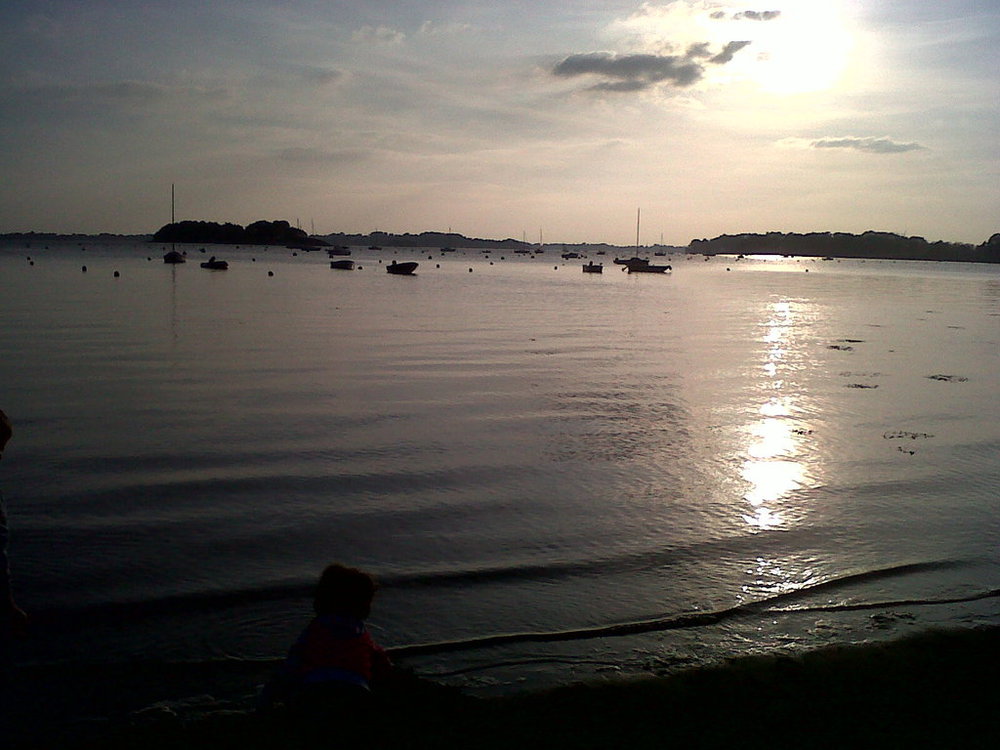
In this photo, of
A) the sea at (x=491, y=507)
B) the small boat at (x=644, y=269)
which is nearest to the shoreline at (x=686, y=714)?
the sea at (x=491, y=507)

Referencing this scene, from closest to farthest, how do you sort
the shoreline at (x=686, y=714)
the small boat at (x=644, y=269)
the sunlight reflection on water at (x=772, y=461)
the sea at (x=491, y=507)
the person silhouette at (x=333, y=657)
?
the person silhouette at (x=333, y=657), the shoreline at (x=686, y=714), the sea at (x=491, y=507), the sunlight reflection on water at (x=772, y=461), the small boat at (x=644, y=269)

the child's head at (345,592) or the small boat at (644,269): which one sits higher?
the small boat at (644,269)

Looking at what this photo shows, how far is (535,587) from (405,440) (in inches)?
277

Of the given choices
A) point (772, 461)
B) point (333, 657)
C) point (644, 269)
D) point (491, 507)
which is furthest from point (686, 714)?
point (644, 269)

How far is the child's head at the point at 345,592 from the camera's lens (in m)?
5.27

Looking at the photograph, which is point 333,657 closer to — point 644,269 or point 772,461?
point 772,461

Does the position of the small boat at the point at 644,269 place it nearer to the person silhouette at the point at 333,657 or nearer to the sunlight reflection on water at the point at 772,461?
the sunlight reflection on water at the point at 772,461

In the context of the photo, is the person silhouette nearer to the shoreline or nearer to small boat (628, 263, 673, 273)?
the shoreline

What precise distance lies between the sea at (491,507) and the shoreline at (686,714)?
454 mm

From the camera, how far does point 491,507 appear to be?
11.8 metres

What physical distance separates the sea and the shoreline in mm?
454

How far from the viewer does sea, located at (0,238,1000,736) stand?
7.72 m

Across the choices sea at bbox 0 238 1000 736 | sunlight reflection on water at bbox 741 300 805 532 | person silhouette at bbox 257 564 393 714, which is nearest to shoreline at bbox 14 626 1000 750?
person silhouette at bbox 257 564 393 714

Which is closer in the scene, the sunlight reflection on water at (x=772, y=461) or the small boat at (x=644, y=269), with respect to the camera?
the sunlight reflection on water at (x=772, y=461)
